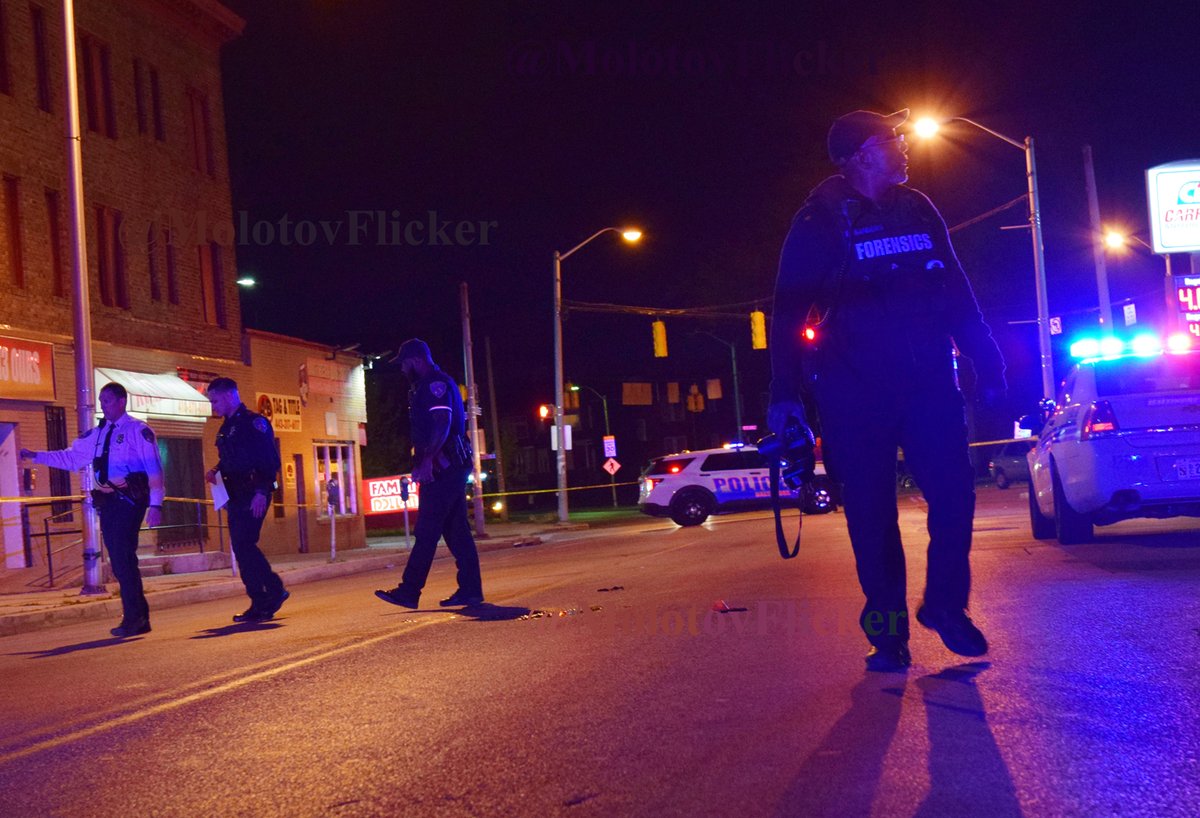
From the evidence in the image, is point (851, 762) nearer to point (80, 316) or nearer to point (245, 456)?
point (245, 456)

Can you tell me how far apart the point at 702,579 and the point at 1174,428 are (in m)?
4.11

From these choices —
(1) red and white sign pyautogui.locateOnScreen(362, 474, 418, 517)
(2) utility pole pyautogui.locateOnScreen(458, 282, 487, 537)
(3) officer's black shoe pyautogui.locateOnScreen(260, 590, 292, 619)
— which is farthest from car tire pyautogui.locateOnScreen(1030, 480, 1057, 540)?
(2) utility pole pyautogui.locateOnScreen(458, 282, 487, 537)

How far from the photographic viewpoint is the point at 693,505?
104ft

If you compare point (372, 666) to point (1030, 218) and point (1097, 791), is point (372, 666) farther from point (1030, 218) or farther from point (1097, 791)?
point (1030, 218)

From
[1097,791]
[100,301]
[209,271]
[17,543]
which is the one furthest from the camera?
[209,271]

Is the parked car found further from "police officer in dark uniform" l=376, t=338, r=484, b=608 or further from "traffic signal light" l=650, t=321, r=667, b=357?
"police officer in dark uniform" l=376, t=338, r=484, b=608

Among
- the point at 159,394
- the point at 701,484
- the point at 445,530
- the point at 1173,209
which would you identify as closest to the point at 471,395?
the point at 701,484

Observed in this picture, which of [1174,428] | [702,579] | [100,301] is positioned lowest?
[702,579]

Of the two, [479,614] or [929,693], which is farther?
[479,614]

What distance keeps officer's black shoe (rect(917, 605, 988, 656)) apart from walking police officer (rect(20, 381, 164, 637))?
6243mm

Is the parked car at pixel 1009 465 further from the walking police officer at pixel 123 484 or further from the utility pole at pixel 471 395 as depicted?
the walking police officer at pixel 123 484

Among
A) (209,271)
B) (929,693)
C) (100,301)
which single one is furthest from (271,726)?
(209,271)

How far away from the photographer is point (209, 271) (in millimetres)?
29078

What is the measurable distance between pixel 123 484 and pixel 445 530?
2354 millimetres
